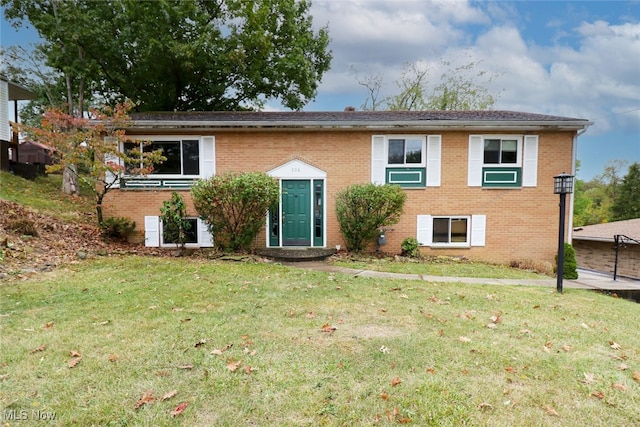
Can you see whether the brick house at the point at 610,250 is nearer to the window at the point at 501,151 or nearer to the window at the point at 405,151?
the window at the point at 501,151

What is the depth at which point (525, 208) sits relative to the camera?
1129 centimetres

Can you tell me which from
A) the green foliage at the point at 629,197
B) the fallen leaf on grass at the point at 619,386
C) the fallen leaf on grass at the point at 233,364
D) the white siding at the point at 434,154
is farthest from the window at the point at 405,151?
the green foliage at the point at 629,197

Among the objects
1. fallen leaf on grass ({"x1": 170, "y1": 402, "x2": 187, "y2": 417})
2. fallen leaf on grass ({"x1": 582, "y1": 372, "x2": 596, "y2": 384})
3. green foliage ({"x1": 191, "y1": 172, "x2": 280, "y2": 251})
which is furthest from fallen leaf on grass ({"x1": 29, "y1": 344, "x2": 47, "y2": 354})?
green foliage ({"x1": 191, "y1": 172, "x2": 280, "y2": 251})

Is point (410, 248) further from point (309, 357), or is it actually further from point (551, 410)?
point (551, 410)

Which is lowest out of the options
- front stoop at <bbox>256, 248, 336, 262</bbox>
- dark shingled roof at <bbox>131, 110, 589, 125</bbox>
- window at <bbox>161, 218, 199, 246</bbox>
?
front stoop at <bbox>256, 248, 336, 262</bbox>

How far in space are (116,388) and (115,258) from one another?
6.87 meters

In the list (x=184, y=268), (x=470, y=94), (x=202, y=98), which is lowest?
(x=184, y=268)

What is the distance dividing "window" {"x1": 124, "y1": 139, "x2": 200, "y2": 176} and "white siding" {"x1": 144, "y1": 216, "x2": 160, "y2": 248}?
157 cm

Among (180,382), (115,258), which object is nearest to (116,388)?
(180,382)

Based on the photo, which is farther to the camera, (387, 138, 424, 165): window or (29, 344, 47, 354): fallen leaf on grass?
(387, 138, 424, 165): window

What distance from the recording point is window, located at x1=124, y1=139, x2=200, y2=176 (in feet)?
37.3

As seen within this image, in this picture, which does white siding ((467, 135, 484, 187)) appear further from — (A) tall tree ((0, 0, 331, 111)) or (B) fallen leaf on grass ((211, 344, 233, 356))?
(A) tall tree ((0, 0, 331, 111))

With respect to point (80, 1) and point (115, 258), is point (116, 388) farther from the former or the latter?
point (80, 1)

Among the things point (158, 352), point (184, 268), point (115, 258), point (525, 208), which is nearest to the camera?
point (158, 352)
